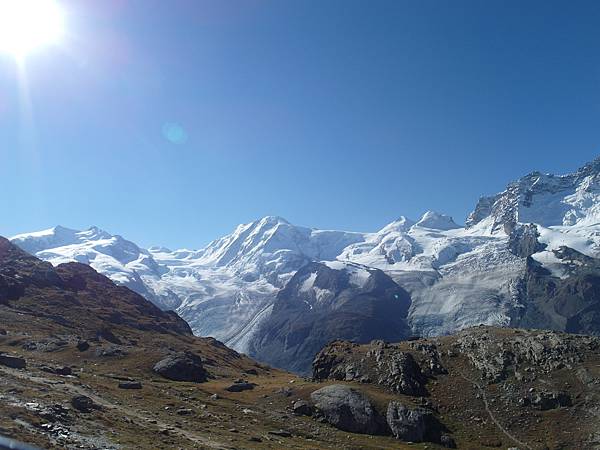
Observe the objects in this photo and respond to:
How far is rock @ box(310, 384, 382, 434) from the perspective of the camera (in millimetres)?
77625

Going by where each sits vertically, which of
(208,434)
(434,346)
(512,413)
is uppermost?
(434,346)

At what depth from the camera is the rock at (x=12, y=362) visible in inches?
2938

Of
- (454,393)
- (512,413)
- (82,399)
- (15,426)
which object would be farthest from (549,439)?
(15,426)

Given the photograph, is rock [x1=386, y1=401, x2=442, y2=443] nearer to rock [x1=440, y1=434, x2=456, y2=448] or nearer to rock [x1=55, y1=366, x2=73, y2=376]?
rock [x1=440, y1=434, x2=456, y2=448]

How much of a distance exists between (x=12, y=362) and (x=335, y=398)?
45821mm

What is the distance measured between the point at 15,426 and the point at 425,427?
2239 inches

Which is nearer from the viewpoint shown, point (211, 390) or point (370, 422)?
point (370, 422)

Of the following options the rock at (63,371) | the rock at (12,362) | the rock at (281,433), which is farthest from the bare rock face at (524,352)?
the rock at (12,362)

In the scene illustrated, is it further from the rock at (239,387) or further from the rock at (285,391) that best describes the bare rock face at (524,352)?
the rock at (239,387)

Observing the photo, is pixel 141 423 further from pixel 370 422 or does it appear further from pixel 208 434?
pixel 370 422

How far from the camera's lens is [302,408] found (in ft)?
265

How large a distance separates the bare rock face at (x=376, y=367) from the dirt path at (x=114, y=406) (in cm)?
4489

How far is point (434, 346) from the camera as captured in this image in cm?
10500

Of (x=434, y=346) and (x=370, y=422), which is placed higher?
(x=434, y=346)
